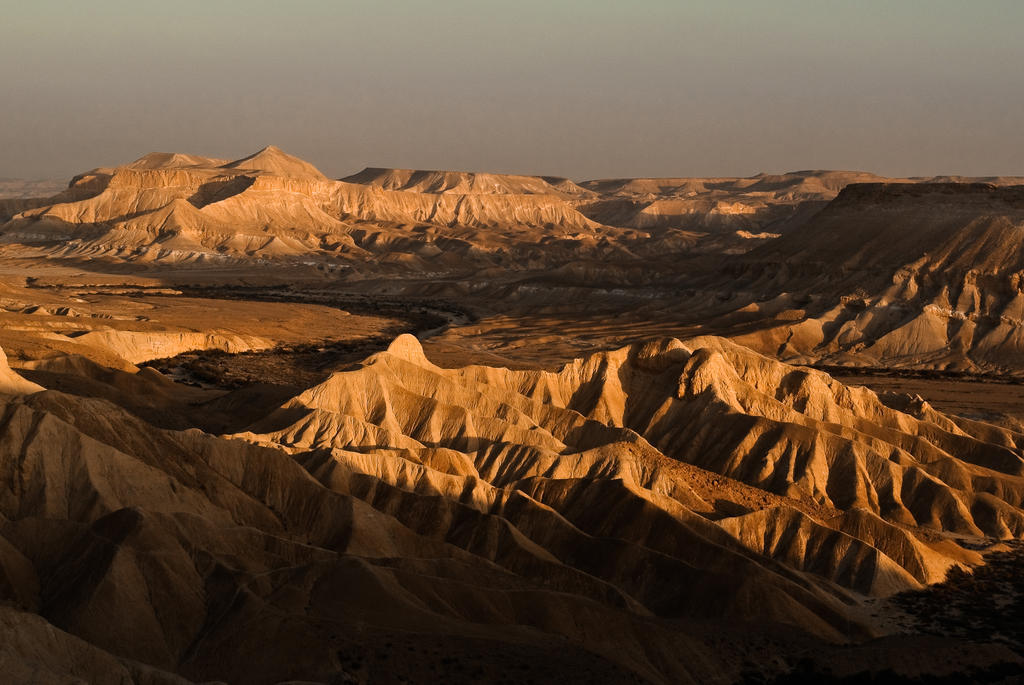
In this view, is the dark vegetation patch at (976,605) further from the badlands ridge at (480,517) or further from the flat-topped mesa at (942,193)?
the flat-topped mesa at (942,193)

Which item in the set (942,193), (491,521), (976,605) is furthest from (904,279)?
(491,521)

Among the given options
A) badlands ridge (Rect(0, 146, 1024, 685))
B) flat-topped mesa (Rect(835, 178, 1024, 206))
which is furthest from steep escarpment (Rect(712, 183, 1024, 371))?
badlands ridge (Rect(0, 146, 1024, 685))

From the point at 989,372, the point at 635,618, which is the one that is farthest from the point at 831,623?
the point at 989,372

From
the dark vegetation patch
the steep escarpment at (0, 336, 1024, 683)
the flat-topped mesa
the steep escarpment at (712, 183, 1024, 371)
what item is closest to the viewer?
the steep escarpment at (0, 336, 1024, 683)

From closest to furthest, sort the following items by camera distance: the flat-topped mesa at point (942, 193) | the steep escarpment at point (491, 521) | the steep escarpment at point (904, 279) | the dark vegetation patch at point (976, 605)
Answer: the steep escarpment at point (491, 521)
the dark vegetation patch at point (976, 605)
the steep escarpment at point (904, 279)
the flat-topped mesa at point (942, 193)

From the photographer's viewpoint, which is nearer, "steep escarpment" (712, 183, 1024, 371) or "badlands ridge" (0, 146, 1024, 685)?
"badlands ridge" (0, 146, 1024, 685)

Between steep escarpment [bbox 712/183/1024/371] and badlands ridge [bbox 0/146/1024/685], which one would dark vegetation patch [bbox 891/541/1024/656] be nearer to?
badlands ridge [bbox 0/146/1024/685]

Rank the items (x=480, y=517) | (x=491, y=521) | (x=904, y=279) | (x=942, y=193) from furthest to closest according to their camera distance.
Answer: (x=942, y=193) → (x=904, y=279) → (x=480, y=517) → (x=491, y=521)

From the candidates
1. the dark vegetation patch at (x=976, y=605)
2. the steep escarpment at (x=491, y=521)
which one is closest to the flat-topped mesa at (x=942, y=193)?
the steep escarpment at (x=491, y=521)

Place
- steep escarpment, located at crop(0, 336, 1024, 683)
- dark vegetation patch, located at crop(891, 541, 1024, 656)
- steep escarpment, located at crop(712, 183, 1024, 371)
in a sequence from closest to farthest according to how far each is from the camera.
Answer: steep escarpment, located at crop(0, 336, 1024, 683) < dark vegetation patch, located at crop(891, 541, 1024, 656) < steep escarpment, located at crop(712, 183, 1024, 371)

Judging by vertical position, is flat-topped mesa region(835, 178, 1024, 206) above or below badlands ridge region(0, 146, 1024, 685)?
above

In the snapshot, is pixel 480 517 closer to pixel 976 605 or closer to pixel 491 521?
pixel 491 521
